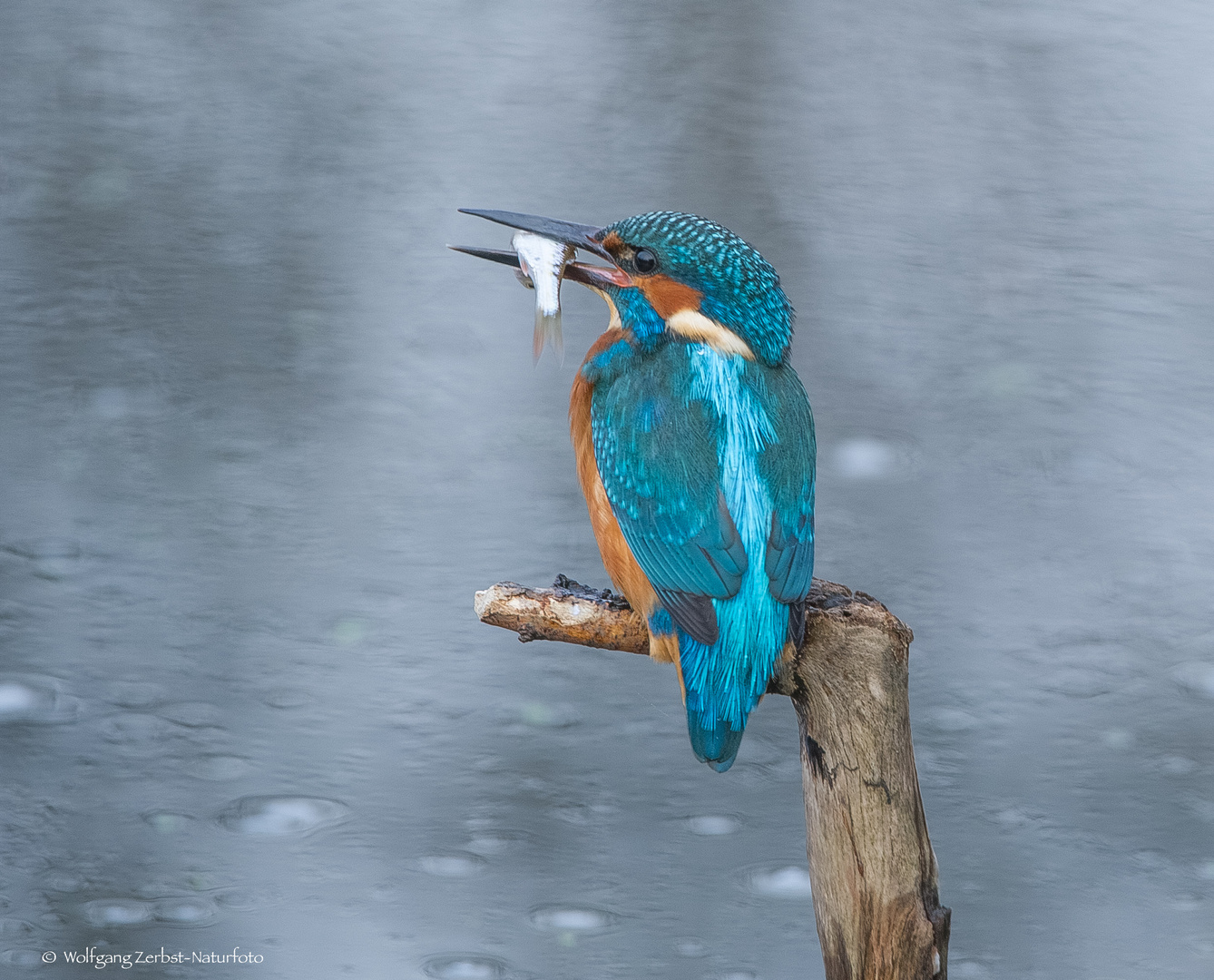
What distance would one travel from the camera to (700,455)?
125cm

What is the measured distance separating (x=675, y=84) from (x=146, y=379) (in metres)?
1.51

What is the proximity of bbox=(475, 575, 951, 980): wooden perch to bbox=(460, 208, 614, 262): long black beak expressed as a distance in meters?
0.35

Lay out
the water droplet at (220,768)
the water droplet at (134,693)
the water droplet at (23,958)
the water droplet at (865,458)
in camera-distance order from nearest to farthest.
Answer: the water droplet at (23,958) → the water droplet at (220,768) → the water droplet at (134,693) → the water droplet at (865,458)

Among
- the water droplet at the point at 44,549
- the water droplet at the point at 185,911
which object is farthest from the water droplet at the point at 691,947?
the water droplet at the point at 44,549

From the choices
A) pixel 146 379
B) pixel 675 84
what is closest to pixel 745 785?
pixel 146 379

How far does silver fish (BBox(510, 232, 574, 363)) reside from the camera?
1.35 meters

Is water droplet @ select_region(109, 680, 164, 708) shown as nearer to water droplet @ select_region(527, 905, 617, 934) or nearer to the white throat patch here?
water droplet @ select_region(527, 905, 617, 934)

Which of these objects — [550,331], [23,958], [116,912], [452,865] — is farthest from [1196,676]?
[23,958]

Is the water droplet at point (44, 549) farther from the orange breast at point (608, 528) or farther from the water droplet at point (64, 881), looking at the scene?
the orange breast at point (608, 528)

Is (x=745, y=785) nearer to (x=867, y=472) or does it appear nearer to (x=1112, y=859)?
(x=1112, y=859)

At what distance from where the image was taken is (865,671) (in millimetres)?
1245

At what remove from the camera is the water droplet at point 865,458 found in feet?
8.91

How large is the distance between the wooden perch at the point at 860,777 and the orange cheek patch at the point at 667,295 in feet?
0.96

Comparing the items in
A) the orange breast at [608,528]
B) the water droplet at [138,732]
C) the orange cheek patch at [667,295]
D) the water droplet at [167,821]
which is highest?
the orange cheek patch at [667,295]
